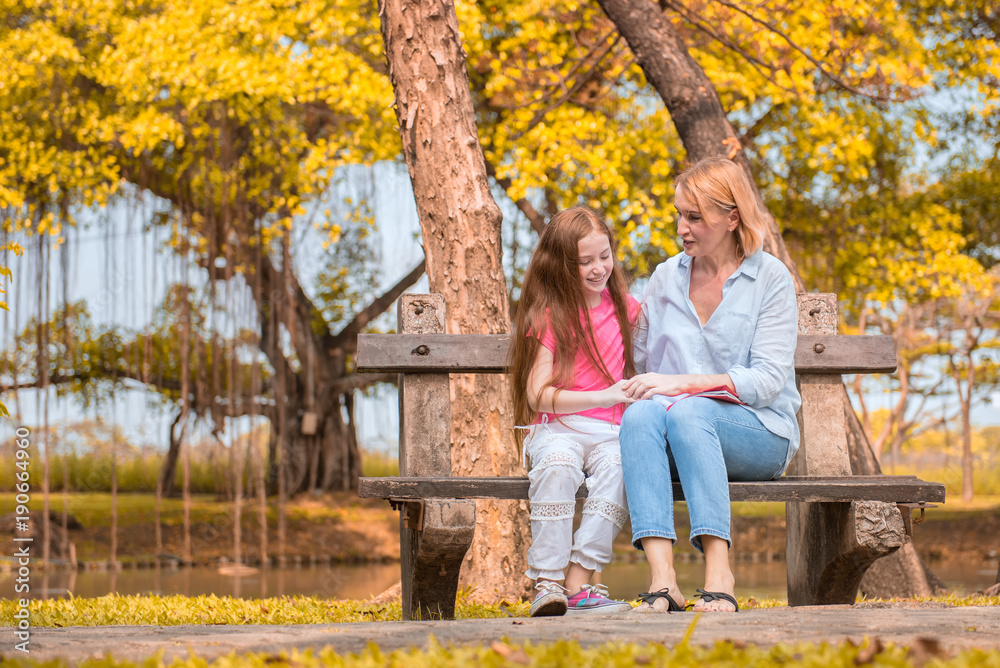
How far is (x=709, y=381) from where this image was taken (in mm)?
2900

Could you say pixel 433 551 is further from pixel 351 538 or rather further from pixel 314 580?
pixel 351 538

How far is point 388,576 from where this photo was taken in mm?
9938

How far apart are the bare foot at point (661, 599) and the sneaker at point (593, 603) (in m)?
0.06

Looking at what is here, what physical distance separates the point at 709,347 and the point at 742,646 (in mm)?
1332

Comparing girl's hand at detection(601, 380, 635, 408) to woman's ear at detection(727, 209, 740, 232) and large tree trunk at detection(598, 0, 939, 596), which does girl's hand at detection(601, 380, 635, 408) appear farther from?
large tree trunk at detection(598, 0, 939, 596)

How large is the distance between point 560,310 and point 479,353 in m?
0.37

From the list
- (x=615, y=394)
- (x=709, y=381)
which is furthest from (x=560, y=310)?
(x=709, y=381)

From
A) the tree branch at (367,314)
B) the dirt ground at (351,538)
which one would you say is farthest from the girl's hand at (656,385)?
the tree branch at (367,314)

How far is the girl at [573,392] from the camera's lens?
2744 mm

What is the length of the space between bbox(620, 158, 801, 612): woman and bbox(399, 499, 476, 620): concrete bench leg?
1.69ft

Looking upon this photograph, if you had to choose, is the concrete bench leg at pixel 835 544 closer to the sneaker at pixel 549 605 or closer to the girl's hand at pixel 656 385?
the girl's hand at pixel 656 385

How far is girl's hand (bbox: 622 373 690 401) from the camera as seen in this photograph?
114 inches

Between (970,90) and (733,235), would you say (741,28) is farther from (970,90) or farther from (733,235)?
(733,235)

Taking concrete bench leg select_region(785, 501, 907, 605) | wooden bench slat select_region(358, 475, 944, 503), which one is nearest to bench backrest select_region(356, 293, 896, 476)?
concrete bench leg select_region(785, 501, 907, 605)
